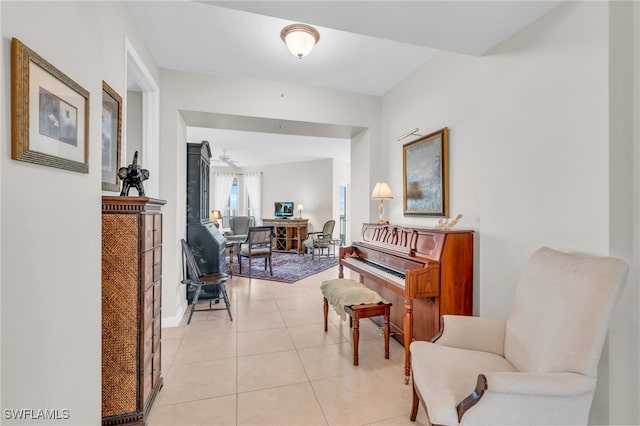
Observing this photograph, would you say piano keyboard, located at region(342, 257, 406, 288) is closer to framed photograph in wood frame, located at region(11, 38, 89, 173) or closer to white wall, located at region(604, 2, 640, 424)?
white wall, located at region(604, 2, 640, 424)

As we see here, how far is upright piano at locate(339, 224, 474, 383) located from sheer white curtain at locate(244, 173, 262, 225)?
22.9 ft

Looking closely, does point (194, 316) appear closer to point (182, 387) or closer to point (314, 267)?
point (182, 387)

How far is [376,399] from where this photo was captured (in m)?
1.89

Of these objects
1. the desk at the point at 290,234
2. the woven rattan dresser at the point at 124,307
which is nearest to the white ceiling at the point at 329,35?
the woven rattan dresser at the point at 124,307

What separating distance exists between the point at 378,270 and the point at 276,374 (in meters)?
1.22

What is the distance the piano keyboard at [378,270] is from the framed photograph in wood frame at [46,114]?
210 cm

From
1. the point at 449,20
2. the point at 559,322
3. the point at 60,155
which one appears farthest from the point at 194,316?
the point at 449,20

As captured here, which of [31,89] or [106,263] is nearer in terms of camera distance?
[31,89]

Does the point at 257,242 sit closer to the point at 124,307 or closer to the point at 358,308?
the point at 358,308

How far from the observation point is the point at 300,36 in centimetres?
231

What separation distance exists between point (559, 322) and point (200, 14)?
3056 millimetres

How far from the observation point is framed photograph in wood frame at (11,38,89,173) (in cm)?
91

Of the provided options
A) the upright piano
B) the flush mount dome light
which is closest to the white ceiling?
the flush mount dome light

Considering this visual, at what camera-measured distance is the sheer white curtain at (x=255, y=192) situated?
916 cm
